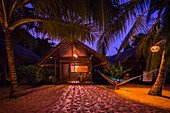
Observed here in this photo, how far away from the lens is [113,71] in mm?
10367

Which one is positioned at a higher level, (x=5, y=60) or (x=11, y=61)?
(x=5, y=60)

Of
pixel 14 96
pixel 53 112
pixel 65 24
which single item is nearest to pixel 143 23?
pixel 65 24

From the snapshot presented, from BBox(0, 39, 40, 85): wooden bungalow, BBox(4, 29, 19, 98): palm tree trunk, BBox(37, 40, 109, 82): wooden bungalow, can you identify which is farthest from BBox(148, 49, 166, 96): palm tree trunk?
BBox(0, 39, 40, 85): wooden bungalow

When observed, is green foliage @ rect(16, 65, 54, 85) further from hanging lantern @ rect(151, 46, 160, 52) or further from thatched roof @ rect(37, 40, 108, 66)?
hanging lantern @ rect(151, 46, 160, 52)

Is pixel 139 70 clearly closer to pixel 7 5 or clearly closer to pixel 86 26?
pixel 86 26

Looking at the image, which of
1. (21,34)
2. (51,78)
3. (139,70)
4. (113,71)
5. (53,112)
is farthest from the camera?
(139,70)

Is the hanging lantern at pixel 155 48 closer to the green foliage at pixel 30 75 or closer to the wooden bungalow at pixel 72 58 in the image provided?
the wooden bungalow at pixel 72 58

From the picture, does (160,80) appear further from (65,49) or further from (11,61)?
(65,49)

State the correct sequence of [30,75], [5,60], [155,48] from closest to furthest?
1. [155,48]
2. [30,75]
3. [5,60]

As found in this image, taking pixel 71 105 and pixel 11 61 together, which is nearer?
pixel 71 105

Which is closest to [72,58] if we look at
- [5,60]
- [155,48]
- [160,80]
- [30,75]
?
[30,75]

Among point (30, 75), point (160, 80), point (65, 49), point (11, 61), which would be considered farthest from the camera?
point (65, 49)

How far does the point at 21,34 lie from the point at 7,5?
2.22 metres

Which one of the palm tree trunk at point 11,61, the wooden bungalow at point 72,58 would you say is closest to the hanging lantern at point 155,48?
the wooden bungalow at point 72,58
